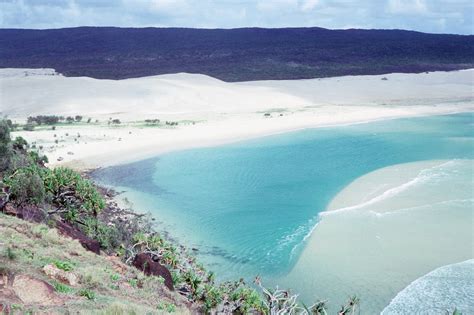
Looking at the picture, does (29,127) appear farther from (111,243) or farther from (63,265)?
(63,265)

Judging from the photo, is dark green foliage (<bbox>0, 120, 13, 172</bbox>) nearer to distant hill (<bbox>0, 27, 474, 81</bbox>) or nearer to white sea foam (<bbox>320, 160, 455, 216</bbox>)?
white sea foam (<bbox>320, 160, 455, 216</bbox>)

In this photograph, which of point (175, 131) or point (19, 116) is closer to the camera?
point (175, 131)

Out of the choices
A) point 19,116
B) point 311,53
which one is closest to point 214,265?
point 19,116

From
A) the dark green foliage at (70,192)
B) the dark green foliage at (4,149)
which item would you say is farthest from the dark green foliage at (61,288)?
the dark green foliage at (4,149)

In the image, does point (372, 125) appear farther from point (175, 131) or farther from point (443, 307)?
point (443, 307)

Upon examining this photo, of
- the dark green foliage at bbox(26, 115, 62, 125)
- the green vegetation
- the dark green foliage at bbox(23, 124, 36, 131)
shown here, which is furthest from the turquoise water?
the dark green foliage at bbox(26, 115, 62, 125)
